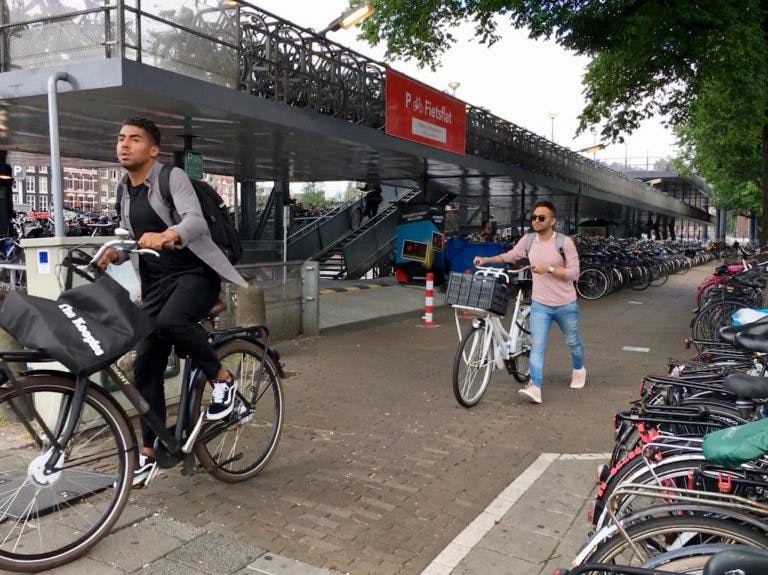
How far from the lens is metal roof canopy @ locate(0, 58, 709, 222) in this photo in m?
7.02

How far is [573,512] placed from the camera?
3.52 m

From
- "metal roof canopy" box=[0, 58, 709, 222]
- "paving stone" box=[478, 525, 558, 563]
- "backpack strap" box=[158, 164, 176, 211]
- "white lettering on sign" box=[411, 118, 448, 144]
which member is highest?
"white lettering on sign" box=[411, 118, 448, 144]

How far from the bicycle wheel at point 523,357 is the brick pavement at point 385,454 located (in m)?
0.13

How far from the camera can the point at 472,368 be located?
18.3 feet

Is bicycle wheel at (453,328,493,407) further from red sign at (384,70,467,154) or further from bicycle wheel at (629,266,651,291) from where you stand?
bicycle wheel at (629,266,651,291)

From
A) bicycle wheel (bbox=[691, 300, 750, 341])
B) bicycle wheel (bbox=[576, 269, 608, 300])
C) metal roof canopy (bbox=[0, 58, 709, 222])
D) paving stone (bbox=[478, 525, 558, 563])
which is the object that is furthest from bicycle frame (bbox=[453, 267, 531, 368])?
bicycle wheel (bbox=[576, 269, 608, 300])

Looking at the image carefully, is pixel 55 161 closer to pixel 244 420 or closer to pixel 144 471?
pixel 244 420

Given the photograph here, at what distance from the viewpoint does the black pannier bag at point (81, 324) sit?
8.45 feet

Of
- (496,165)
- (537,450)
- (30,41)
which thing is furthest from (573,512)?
(496,165)

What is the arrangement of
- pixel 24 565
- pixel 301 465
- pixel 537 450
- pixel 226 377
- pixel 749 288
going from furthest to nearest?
pixel 749 288
pixel 537 450
pixel 301 465
pixel 226 377
pixel 24 565

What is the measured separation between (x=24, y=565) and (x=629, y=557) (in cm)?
228

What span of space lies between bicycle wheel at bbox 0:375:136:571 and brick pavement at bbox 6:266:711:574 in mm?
200

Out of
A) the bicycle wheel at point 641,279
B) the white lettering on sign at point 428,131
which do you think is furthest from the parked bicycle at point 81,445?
the bicycle wheel at point 641,279

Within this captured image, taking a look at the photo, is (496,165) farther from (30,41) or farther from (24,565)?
(24,565)
